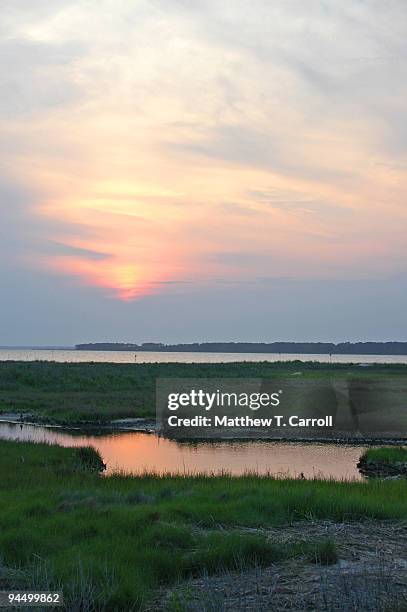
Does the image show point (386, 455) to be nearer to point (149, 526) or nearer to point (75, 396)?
point (149, 526)

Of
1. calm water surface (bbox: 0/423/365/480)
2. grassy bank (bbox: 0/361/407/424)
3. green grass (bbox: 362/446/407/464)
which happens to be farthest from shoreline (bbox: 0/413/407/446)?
green grass (bbox: 362/446/407/464)

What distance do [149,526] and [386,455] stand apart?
64.4ft

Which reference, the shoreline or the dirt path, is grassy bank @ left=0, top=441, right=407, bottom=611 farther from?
the shoreline

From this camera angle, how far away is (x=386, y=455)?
2911 centimetres

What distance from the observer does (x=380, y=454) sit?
29.3 m

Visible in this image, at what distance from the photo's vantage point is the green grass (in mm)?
28578

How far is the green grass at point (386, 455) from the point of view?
1125 inches

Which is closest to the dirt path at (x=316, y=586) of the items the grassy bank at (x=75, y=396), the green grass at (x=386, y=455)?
the green grass at (x=386, y=455)

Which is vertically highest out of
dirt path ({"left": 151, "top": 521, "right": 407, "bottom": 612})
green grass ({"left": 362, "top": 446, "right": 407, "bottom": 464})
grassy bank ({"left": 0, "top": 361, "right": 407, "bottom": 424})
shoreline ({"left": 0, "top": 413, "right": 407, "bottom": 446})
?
grassy bank ({"left": 0, "top": 361, "right": 407, "bottom": 424})

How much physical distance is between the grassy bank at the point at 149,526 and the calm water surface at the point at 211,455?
21.5ft

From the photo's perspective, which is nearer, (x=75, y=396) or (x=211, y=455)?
(x=211, y=455)

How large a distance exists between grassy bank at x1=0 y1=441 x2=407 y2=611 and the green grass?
33.3 ft

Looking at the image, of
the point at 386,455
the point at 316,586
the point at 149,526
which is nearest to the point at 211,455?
the point at 386,455

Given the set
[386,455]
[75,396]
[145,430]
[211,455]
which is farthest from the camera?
[75,396]
